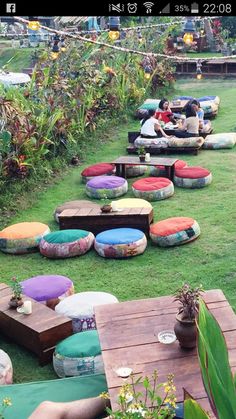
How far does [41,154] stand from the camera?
1150 cm

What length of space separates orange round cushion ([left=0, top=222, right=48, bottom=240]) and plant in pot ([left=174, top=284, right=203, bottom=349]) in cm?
414

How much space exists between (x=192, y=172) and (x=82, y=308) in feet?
17.3

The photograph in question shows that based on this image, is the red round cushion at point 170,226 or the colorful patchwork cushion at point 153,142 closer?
the red round cushion at point 170,226

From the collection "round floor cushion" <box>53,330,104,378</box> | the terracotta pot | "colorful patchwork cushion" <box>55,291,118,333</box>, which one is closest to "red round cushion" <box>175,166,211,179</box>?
"colorful patchwork cushion" <box>55,291,118,333</box>

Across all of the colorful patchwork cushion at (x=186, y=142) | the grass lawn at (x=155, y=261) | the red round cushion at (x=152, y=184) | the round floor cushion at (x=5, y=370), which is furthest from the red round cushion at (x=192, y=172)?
the round floor cushion at (x=5, y=370)

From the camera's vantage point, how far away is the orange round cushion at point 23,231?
8.72 m

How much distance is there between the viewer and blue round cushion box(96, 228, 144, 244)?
823cm

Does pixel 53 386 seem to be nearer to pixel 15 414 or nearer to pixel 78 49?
pixel 15 414

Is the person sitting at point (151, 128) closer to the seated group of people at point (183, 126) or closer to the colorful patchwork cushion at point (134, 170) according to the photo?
the seated group of people at point (183, 126)

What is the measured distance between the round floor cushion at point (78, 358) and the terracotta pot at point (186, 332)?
1.01 meters
